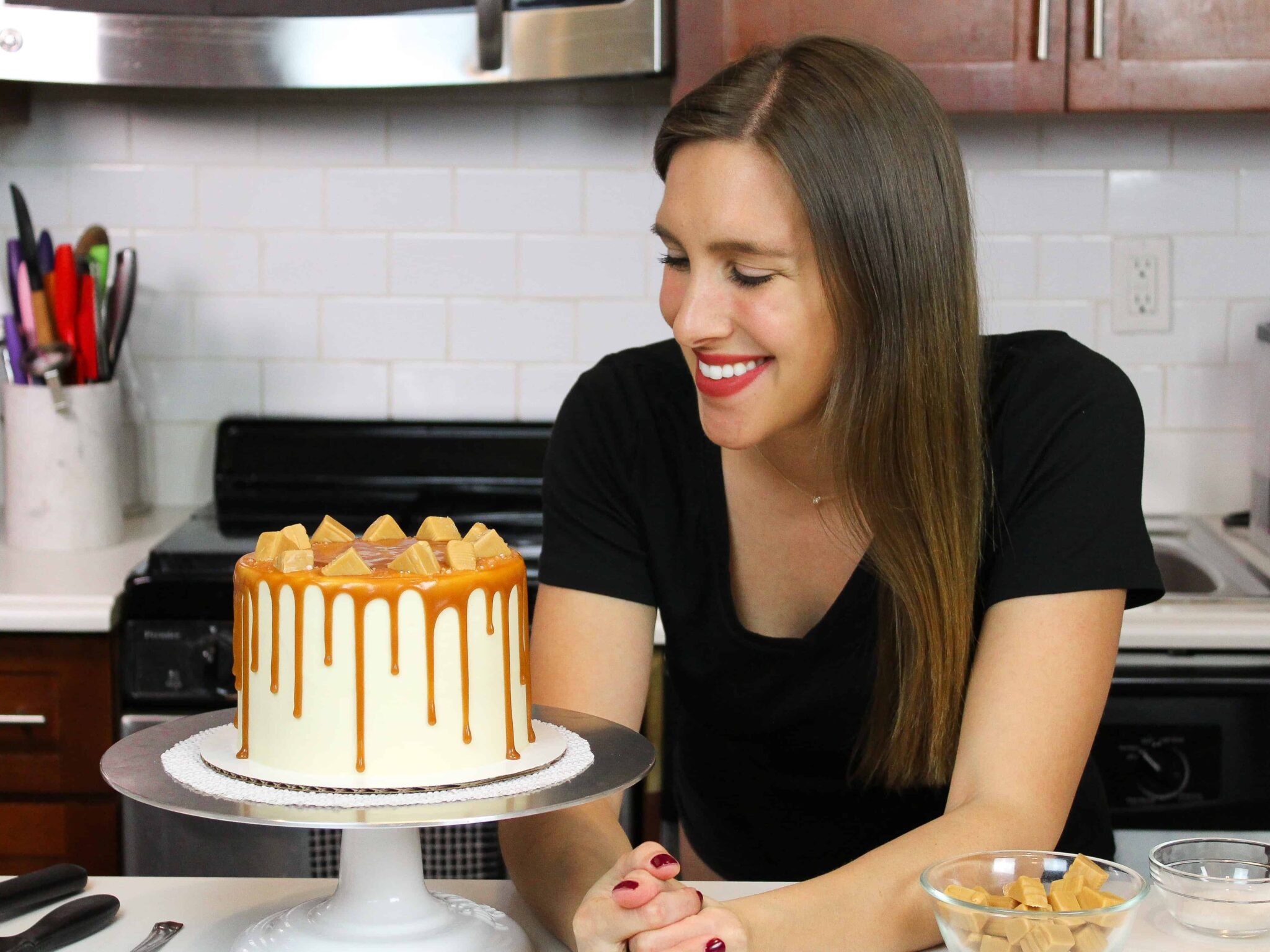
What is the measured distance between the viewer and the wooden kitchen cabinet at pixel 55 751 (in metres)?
1.88

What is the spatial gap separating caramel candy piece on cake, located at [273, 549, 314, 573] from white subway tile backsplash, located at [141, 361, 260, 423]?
1.56 metres

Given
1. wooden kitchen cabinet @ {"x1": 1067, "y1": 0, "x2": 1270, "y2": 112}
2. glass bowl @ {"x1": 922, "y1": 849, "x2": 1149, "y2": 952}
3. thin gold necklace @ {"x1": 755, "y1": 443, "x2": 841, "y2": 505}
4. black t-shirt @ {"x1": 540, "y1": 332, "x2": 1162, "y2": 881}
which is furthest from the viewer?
wooden kitchen cabinet @ {"x1": 1067, "y1": 0, "x2": 1270, "y2": 112}

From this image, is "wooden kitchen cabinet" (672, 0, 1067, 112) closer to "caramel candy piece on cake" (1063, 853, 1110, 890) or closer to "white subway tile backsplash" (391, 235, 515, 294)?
"white subway tile backsplash" (391, 235, 515, 294)

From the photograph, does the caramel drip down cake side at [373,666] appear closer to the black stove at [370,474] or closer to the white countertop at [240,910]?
the white countertop at [240,910]

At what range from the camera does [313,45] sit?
2.08 meters

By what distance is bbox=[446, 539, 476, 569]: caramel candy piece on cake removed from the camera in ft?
3.16

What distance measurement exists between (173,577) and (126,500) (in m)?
0.55

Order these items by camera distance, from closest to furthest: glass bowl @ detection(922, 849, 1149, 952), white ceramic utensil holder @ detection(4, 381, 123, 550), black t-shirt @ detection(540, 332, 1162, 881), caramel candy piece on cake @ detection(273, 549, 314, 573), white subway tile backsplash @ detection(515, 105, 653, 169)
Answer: glass bowl @ detection(922, 849, 1149, 952) < caramel candy piece on cake @ detection(273, 549, 314, 573) < black t-shirt @ detection(540, 332, 1162, 881) < white ceramic utensil holder @ detection(4, 381, 123, 550) < white subway tile backsplash @ detection(515, 105, 653, 169)

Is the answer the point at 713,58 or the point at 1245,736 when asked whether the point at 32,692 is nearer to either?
the point at 713,58

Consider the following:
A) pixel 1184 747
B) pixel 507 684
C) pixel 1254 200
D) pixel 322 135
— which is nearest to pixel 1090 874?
pixel 507 684

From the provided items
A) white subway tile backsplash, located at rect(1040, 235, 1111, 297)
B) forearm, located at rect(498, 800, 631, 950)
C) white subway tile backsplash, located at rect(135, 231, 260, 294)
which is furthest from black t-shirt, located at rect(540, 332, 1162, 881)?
white subway tile backsplash, located at rect(135, 231, 260, 294)

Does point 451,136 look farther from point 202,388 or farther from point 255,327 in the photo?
point 202,388

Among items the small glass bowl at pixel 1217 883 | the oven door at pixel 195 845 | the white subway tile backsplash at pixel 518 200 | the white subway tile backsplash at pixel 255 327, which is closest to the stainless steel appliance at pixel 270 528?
the oven door at pixel 195 845

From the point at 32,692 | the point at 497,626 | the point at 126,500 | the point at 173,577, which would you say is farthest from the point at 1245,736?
the point at 126,500
